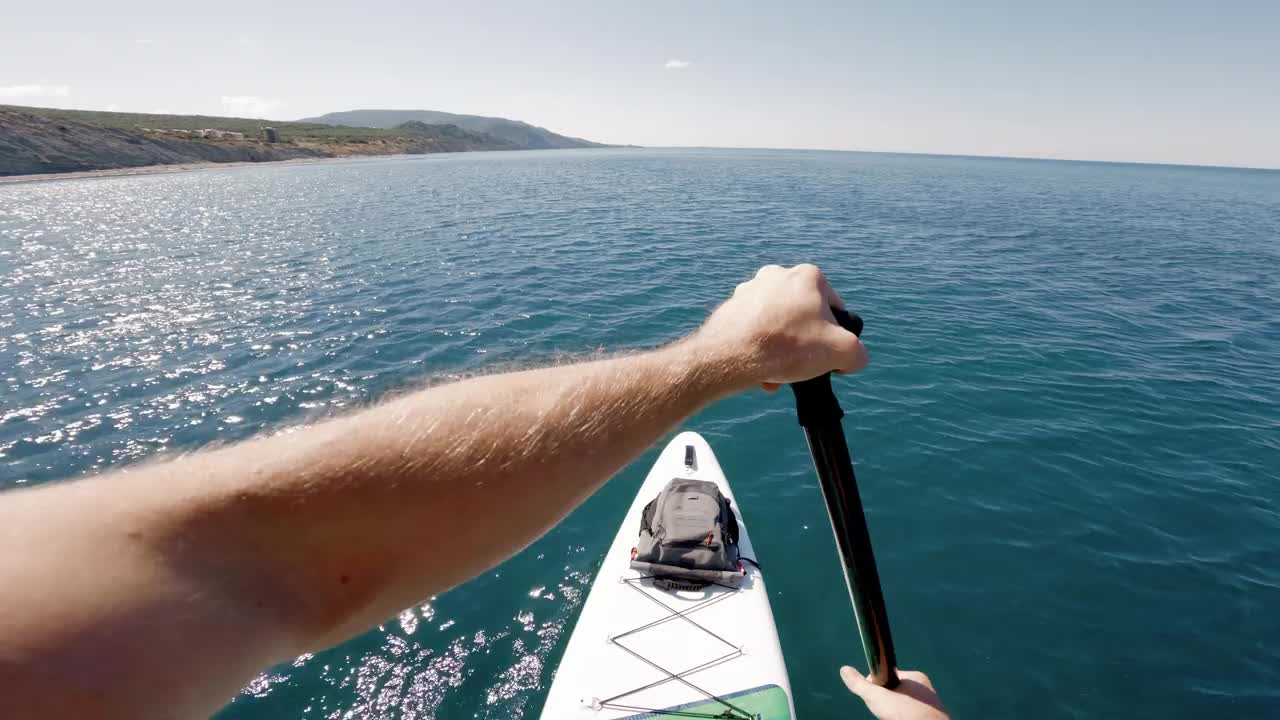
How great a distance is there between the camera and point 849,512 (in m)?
2.31

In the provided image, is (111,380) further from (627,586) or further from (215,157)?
(215,157)

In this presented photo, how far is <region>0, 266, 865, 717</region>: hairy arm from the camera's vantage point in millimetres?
922

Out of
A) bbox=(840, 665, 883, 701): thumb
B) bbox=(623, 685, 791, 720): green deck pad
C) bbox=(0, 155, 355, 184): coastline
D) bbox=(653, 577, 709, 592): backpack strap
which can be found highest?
bbox=(0, 155, 355, 184): coastline

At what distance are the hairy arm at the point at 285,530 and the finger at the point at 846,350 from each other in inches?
24.7

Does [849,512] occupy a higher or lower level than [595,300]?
higher

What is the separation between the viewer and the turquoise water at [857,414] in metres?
6.67

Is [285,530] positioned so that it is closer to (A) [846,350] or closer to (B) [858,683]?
(A) [846,350]

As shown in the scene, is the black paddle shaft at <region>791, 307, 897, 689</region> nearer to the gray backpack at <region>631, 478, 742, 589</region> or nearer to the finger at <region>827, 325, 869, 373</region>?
the finger at <region>827, 325, 869, 373</region>

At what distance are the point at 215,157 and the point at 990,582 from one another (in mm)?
118688

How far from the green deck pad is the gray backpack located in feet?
4.45

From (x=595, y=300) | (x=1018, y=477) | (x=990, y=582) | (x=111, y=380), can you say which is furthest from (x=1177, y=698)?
(x=111, y=380)

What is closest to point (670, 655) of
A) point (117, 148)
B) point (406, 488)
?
point (406, 488)

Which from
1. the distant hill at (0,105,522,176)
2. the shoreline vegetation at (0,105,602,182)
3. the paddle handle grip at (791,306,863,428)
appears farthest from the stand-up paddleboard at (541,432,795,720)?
the distant hill at (0,105,522,176)

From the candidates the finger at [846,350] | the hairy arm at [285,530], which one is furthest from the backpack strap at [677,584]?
the hairy arm at [285,530]
